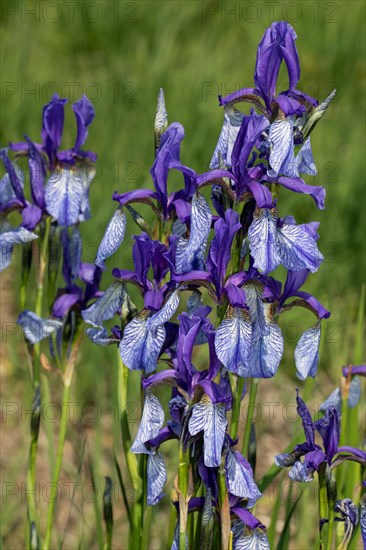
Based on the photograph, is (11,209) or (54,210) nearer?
(54,210)

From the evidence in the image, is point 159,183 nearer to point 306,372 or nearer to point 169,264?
point 169,264

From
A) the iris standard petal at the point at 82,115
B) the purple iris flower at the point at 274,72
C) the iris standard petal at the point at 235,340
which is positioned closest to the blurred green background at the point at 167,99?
the iris standard petal at the point at 82,115

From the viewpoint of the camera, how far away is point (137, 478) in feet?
5.54

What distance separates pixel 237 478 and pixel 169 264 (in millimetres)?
394

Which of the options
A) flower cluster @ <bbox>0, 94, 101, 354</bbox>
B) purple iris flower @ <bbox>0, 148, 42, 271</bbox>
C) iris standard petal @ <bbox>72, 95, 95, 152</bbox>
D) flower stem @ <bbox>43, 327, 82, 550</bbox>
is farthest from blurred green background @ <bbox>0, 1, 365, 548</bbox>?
iris standard petal @ <bbox>72, 95, 95, 152</bbox>

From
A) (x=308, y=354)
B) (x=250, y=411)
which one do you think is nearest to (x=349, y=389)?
(x=250, y=411)

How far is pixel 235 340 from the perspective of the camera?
4.58ft

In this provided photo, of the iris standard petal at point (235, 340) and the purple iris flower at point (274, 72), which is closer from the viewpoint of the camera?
the iris standard petal at point (235, 340)

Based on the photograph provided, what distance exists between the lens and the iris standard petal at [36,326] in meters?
1.92

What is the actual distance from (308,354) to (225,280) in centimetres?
26

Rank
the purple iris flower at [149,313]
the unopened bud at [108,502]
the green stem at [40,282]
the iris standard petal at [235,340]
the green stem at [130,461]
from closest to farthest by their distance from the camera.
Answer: the iris standard petal at [235,340] → the purple iris flower at [149,313] → the green stem at [130,461] → the unopened bud at [108,502] → the green stem at [40,282]

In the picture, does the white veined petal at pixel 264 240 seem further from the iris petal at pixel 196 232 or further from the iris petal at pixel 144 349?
the iris petal at pixel 144 349

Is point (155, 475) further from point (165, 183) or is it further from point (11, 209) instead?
point (11, 209)

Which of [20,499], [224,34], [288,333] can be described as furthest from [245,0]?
[20,499]
